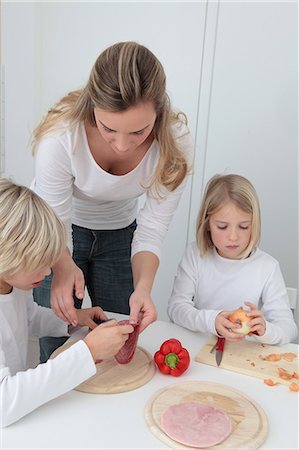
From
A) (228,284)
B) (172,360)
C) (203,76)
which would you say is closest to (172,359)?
(172,360)

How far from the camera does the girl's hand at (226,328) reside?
119cm

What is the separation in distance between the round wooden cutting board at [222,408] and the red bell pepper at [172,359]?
5 centimetres

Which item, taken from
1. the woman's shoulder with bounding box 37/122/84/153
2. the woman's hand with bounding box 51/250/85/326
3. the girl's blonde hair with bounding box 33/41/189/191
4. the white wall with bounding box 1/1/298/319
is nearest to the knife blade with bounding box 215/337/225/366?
the woman's hand with bounding box 51/250/85/326

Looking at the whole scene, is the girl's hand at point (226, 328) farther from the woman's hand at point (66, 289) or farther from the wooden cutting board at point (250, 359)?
the woman's hand at point (66, 289)

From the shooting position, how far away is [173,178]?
134 cm

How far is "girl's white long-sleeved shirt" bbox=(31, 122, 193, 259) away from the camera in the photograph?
1.26 metres

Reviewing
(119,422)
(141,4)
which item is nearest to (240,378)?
(119,422)

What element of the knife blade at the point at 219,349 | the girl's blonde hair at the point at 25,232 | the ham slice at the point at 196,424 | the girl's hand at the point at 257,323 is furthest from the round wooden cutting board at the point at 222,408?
the girl's blonde hair at the point at 25,232

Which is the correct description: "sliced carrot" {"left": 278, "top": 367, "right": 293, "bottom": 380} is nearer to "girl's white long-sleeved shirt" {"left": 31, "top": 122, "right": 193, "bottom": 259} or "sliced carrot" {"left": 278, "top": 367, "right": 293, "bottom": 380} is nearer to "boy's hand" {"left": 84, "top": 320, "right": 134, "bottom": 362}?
"boy's hand" {"left": 84, "top": 320, "right": 134, "bottom": 362}

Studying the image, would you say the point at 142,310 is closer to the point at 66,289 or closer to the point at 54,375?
the point at 66,289

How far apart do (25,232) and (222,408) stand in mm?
485

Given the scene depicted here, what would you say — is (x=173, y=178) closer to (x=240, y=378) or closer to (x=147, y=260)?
(x=147, y=260)

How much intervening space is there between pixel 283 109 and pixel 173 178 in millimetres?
997

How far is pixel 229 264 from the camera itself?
1.52m
